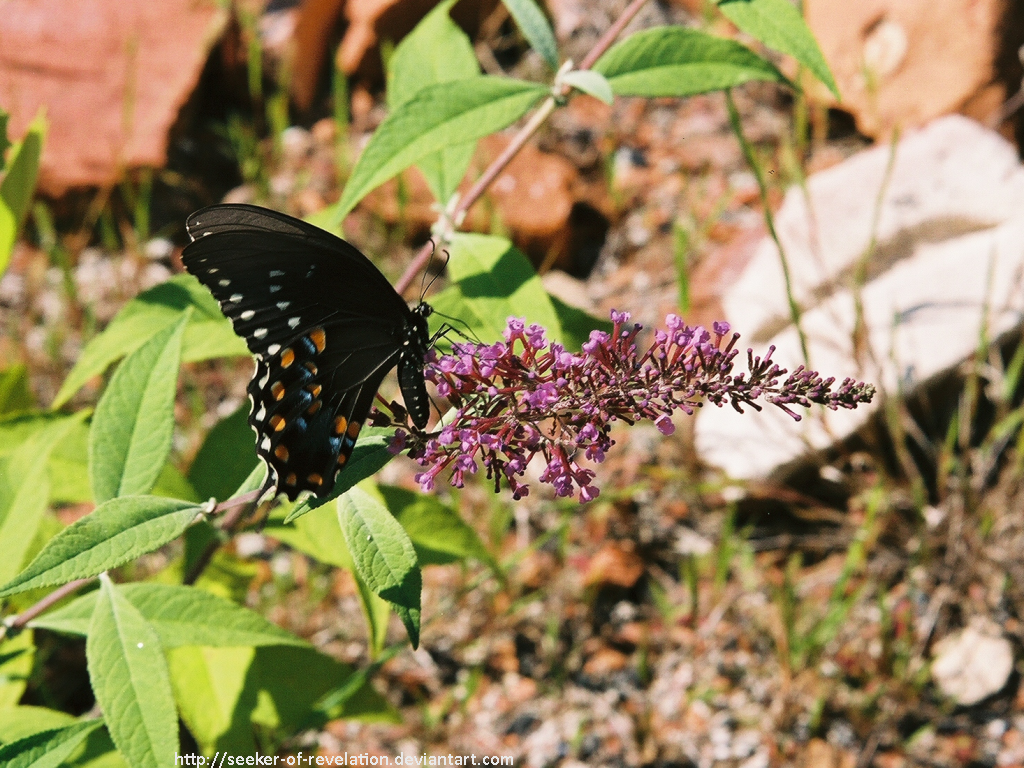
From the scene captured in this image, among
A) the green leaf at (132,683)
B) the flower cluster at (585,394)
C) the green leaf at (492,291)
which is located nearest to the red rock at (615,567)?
the green leaf at (492,291)

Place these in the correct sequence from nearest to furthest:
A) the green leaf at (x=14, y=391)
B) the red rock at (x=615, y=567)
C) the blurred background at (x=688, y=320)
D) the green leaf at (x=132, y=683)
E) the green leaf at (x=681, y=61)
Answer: the green leaf at (x=132, y=683)
the green leaf at (x=681, y=61)
the green leaf at (x=14, y=391)
the blurred background at (x=688, y=320)
the red rock at (x=615, y=567)

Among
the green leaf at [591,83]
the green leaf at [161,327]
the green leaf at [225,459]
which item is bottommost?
the green leaf at [225,459]

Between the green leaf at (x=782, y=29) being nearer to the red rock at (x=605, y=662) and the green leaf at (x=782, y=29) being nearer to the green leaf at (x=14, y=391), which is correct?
the red rock at (x=605, y=662)

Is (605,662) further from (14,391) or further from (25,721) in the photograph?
(14,391)

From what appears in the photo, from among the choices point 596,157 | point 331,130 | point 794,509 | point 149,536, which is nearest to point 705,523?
point 794,509

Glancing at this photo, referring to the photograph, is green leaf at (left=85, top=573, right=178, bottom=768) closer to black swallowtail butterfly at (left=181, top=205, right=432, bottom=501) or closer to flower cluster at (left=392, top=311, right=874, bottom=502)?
black swallowtail butterfly at (left=181, top=205, right=432, bottom=501)

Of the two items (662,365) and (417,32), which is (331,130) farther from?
(662,365)

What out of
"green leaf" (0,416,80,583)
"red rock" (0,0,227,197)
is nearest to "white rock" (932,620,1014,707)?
"green leaf" (0,416,80,583)
